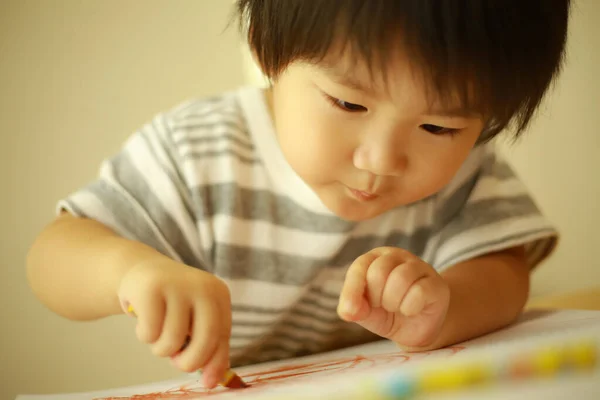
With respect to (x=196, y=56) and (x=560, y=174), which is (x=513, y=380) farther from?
(x=560, y=174)

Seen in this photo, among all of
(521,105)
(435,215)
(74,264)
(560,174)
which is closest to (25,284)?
(74,264)

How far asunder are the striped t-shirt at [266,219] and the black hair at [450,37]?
0.52 ft

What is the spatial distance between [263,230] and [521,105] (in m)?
0.23

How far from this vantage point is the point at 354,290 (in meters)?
0.29

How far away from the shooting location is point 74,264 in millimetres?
380

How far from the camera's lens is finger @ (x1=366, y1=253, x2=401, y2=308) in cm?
30

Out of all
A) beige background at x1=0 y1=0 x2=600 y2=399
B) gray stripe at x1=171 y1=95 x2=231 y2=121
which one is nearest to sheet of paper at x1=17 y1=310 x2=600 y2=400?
gray stripe at x1=171 y1=95 x2=231 y2=121

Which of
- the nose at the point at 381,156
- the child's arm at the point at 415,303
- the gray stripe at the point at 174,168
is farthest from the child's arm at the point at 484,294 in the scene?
the gray stripe at the point at 174,168

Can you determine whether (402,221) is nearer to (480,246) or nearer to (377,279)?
(480,246)

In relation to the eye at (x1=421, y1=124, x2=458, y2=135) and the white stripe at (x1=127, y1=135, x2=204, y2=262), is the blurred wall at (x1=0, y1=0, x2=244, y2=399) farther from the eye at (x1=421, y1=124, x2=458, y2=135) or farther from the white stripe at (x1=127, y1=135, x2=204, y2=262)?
the eye at (x1=421, y1=124, x2=458, y2=135)

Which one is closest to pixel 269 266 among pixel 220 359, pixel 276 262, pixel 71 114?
pixel 276 262

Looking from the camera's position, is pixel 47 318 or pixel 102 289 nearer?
pixel 102 289

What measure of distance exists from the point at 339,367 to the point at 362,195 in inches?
4.6

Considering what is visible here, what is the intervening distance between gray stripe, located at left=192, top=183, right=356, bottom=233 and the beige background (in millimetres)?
285
